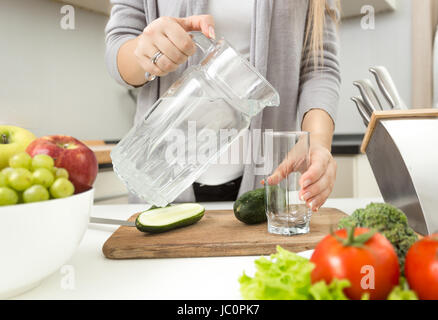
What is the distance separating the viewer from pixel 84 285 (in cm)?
51

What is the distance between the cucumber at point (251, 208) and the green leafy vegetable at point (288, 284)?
0.35 meters

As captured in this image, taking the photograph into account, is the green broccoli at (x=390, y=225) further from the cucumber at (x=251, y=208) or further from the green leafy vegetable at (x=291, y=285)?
the cucumber at (x=251, y=208)

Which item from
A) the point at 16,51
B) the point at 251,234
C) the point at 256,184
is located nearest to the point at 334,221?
the point at 251,234

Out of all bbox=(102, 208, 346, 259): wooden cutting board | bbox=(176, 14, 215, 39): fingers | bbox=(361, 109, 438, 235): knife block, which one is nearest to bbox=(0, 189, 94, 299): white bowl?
bbox=(102, 208, 346, 259): wooden cutting board

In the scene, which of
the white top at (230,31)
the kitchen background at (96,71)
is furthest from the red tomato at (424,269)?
the kitchen background at (96,71)

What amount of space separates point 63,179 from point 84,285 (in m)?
0.16

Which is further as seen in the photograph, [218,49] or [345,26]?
[345,26]

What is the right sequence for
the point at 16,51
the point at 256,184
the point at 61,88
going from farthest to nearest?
the point at 61,88 < the point at 16,51 < the point at 256,184

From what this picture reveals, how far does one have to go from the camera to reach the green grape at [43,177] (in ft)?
1.43

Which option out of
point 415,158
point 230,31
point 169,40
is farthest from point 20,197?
point 230,31

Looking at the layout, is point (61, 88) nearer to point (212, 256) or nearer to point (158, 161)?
point (158, 161)

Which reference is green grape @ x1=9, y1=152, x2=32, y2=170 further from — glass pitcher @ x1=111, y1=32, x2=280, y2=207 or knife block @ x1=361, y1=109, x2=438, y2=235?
knife block @ x1=361, y1=109, x2=438, y2=235

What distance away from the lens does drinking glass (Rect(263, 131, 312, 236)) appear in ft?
2.34

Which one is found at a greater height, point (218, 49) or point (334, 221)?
point (218, 49)
